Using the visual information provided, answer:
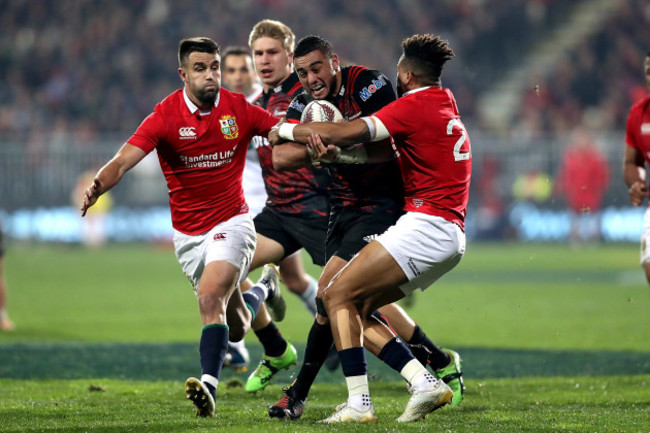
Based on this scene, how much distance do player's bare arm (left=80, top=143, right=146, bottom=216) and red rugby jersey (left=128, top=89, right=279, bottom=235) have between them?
178 mm

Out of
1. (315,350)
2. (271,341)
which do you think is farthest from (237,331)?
(315,350)

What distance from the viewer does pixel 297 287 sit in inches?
340

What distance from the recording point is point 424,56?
5.90 m

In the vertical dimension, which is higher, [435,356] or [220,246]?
[220,246]

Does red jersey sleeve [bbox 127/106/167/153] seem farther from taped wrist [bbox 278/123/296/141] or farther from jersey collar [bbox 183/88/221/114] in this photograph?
taped wrist [bbox 278/123/296/141]

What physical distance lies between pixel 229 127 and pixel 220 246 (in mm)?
824

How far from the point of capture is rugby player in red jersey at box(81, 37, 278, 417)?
646 cm

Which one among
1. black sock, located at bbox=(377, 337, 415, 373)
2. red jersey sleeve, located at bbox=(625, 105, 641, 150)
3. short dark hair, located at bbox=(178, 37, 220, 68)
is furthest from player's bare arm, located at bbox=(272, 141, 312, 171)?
red jersey sleeve, located at bbox=(625, 105, 641, 150)

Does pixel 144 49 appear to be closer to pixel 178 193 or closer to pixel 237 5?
pixel 237 5

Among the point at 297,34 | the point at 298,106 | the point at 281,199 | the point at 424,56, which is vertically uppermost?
the point at 297,34

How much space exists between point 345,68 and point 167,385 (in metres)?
3.06

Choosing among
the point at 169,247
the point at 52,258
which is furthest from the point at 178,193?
the point at 169,247

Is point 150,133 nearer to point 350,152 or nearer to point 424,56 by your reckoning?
point 350,152

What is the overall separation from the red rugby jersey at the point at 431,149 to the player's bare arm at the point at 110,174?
1.69 metres
